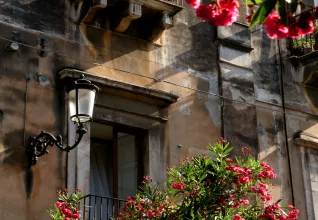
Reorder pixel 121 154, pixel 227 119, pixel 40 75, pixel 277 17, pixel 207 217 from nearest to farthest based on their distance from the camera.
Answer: pixel 277 17
pixel 207 217
pixel 40 75
pixel 121 154
pixel 227 119

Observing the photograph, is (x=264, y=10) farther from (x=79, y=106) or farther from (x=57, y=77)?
(x=57, y=77)

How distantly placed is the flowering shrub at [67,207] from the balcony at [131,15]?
2.74 m

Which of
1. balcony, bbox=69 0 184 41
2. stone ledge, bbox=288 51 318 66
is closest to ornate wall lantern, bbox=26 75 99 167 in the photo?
balcony, bbox=69 0 184 41

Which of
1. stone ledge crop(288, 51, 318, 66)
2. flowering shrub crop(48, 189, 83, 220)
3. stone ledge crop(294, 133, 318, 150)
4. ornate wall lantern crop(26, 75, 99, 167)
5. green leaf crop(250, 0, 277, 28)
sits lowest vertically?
flowering shrub crop(48, 189, 83, 220)

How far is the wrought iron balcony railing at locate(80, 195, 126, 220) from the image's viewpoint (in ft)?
34.6

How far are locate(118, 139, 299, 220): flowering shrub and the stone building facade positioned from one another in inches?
59.5

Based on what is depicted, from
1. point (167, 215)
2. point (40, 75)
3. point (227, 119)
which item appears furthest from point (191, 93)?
point (167, 215)

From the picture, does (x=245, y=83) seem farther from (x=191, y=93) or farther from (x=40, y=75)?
(x=40, y=75)

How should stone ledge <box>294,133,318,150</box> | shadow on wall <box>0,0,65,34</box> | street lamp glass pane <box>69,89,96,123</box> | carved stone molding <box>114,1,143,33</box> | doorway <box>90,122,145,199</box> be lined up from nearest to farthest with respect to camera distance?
A: street lamp glass pane <box>69,89,96,123</box> < shadow on wall <box>0,0,65,34</box> < doorway <box>90,122,145,199</box> < carved stone molding <box>114,1,143,33</box> < stone ledge <box>294,133,318,150</box>

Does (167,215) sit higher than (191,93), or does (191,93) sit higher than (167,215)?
(191,93)

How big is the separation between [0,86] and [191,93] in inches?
121

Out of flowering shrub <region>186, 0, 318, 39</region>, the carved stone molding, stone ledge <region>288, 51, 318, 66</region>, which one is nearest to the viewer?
flowering shrub <region>186, 0, 318, 39</region>

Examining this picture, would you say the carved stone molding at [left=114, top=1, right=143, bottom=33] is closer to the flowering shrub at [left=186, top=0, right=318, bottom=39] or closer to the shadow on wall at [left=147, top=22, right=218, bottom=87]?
the shadow on wall at [left=147, top=22, right=218, bottom=87]

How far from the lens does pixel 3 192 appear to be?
33.0 feet
